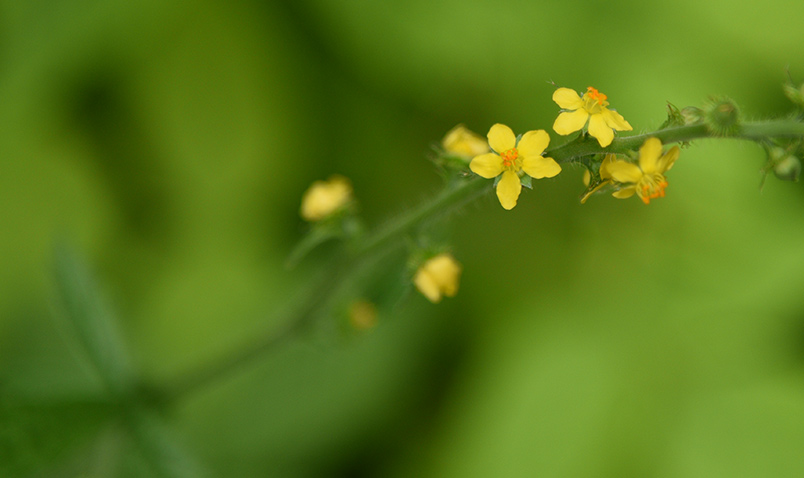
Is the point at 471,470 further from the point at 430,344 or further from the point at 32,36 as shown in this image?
the point at 32,36

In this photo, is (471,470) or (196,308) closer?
(471,470)

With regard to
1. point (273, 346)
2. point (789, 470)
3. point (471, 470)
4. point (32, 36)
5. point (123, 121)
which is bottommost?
point (789, 470)

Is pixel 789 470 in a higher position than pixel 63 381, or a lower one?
lower

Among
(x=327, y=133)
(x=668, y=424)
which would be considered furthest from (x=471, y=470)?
(x=327, y=133)

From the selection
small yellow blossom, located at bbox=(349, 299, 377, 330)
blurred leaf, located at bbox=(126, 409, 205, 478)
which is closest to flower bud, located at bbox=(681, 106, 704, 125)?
small yellow blossom, located at bbox=(349, 299, 377, 330)

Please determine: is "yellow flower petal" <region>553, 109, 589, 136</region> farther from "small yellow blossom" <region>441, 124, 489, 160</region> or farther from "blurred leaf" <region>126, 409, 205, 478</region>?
"blurred leaf" <region>126, 409, 205, 478</region>

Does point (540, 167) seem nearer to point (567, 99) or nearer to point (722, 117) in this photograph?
point (567, 99)

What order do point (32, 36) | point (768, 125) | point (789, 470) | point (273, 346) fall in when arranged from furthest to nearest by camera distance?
point (32, 36) < point (789, 470) < point (273, 346) < point (768, 125)

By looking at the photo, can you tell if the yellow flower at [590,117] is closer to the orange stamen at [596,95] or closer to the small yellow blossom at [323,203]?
the orange stamen at [596,95]
